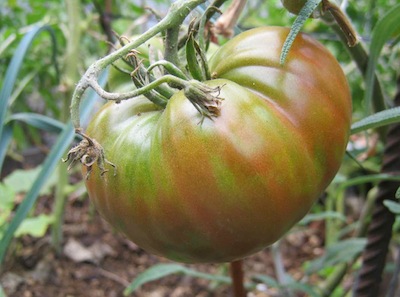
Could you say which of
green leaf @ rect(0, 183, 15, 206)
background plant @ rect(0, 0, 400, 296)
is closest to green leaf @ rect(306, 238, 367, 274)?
background plant @ rect(0, 0, 400, 296)

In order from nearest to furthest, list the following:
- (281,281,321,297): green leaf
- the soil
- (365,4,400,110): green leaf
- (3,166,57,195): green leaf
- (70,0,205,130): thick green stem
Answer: (70,0,205,130): thick green stem < (365,4,400,110): green leaf < (281,281,321,297): green leaf < the soil < (3,166,57,195): green leaf

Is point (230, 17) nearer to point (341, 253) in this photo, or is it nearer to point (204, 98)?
point (204, 98)

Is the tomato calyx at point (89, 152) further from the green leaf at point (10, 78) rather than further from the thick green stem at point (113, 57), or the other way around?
the green leaf at point (10, 78)

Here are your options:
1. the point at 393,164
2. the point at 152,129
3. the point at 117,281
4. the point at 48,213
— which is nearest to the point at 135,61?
the point at 152,129

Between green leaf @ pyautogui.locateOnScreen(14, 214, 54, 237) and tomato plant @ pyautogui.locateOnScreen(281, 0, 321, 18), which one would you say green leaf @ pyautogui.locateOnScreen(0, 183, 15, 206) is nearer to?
green leaf @ pyautogui.locateOnScreen(14, 214, 54, 237)

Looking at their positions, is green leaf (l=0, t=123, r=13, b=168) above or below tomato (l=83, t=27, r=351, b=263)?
below

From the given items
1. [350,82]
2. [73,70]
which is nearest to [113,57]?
[73,70]

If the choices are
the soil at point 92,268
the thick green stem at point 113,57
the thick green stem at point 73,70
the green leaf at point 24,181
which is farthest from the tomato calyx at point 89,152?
the green leaf at point 24,181
